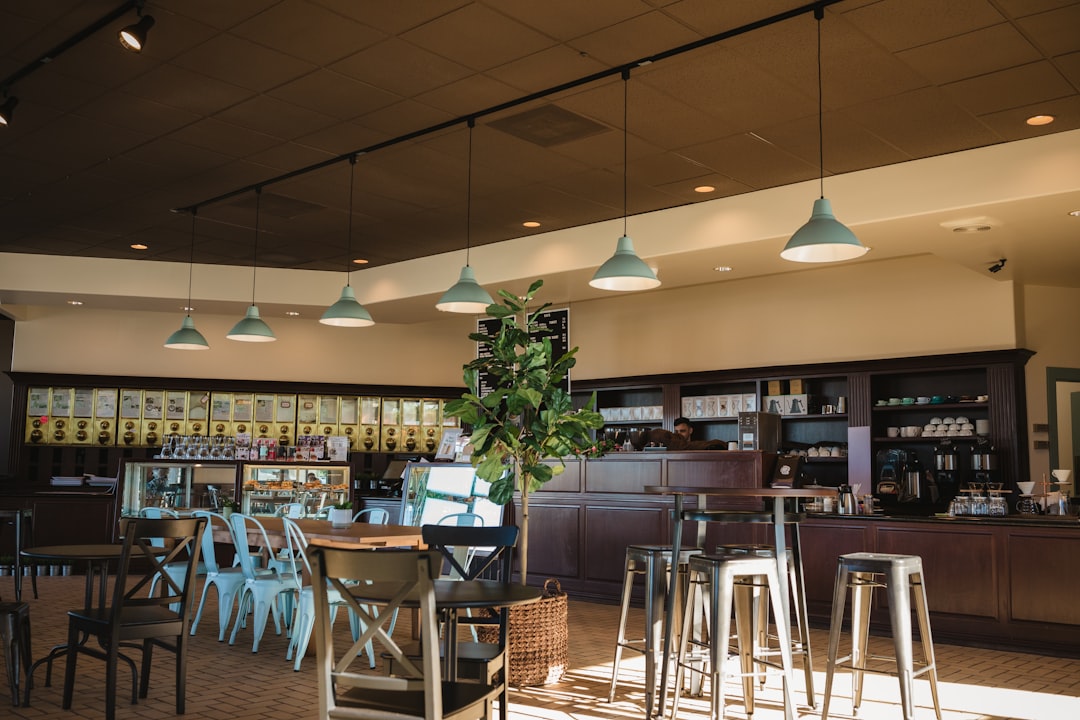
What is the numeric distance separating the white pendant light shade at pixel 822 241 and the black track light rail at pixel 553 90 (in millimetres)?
1057

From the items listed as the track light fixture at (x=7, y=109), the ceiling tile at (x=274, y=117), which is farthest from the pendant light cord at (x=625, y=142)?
the track light fixture at (x=7, y=109)

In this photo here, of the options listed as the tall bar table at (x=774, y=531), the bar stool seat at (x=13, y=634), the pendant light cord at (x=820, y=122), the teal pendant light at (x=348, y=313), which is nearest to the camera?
the tall bar table at (x=774, y=531)

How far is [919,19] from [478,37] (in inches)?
90.8

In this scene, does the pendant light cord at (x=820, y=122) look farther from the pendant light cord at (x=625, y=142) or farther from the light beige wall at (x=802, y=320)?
the light beige wall at (x=802, y=320)

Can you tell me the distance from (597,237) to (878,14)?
169 inches

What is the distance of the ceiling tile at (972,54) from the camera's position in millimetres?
5133

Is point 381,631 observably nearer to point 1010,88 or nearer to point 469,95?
point 469,95

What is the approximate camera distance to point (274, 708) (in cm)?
→ 482

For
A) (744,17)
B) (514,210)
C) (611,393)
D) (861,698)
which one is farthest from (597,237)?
(861,698)

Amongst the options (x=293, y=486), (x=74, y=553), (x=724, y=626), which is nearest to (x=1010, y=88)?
(x=724, y=626)

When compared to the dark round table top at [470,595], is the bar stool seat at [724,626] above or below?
below

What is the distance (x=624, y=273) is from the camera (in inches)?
241

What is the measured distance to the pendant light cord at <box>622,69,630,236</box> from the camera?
5.89 metres

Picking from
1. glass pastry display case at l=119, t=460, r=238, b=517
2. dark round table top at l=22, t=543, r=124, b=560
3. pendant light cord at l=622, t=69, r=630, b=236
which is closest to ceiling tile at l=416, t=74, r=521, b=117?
pendant light cord at l=622, t=69, r=630, b=236
